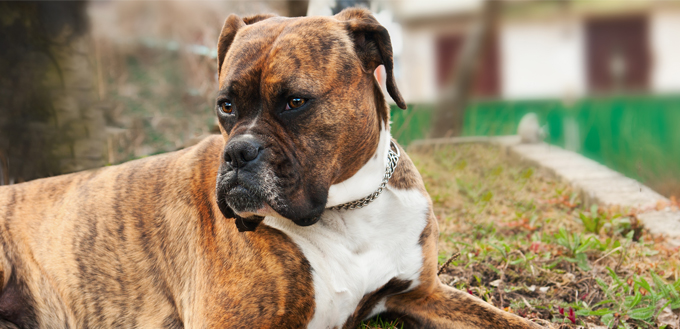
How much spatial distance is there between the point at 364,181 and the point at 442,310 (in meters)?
0.74

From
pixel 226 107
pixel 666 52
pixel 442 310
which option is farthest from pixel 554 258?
pixel 666 52

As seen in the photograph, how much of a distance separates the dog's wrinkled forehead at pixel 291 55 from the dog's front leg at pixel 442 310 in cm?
108

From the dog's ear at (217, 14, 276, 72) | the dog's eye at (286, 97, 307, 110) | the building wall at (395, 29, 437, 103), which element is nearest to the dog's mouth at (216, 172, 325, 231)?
the dog's eye at (286, 97, 307, 110)

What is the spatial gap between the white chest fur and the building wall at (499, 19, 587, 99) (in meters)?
4.28

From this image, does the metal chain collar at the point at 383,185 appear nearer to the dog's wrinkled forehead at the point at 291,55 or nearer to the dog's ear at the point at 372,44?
the dog's ear at the point at 372,44

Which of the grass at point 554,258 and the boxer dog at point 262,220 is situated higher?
the boxer dog at point 262,220

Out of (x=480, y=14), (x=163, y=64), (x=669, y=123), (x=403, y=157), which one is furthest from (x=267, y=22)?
(x=163, y=64)

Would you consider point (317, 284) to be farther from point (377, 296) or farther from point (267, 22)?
point (267, 22)

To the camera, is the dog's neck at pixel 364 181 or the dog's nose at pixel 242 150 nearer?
the dog's nose at pixel 242 150

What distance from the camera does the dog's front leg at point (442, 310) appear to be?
2.54 metres

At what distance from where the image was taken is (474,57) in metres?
6.93

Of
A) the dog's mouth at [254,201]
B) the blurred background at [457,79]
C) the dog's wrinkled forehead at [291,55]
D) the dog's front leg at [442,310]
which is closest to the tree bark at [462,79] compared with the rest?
the blurred background at [457,79]

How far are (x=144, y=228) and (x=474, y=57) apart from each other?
17.3 ft

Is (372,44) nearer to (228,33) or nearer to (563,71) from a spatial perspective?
(228,33)
